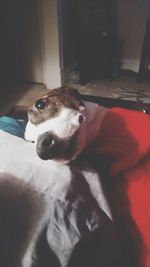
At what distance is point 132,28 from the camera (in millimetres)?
2756

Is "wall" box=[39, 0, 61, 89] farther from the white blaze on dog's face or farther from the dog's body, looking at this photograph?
the white blaze on dog's face

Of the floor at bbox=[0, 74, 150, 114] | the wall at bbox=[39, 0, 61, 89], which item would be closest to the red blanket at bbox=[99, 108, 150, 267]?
the floor at bbox=[0, 74, 150, 114]

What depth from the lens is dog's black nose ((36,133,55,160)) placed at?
456 mm

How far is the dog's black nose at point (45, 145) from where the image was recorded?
46 centimetres

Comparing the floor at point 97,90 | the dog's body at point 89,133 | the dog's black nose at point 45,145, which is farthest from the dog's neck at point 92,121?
the floor at point 97,90

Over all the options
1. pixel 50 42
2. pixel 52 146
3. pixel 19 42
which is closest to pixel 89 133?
pixel 52 146

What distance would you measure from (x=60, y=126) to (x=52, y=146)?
0.14ft

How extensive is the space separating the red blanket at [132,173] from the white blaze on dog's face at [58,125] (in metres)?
0.14

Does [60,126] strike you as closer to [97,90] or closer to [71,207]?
[71,207]

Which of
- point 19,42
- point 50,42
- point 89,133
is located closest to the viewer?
point 89,133

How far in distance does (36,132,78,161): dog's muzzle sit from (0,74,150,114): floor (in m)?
1.93

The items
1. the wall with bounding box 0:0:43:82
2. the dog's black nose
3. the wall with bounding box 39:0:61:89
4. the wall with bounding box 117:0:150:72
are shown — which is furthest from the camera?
the wall with bounding box 117:0:150:72

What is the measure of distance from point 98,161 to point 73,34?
7.72 feet

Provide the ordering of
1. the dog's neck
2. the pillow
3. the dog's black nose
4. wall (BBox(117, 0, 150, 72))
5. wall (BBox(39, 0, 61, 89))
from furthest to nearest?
wall (BBox(117, 0, 150, 72))
wall (BBox(39, 0, 61, 89))
the pillow
the dog's neck
the dog's black nose
